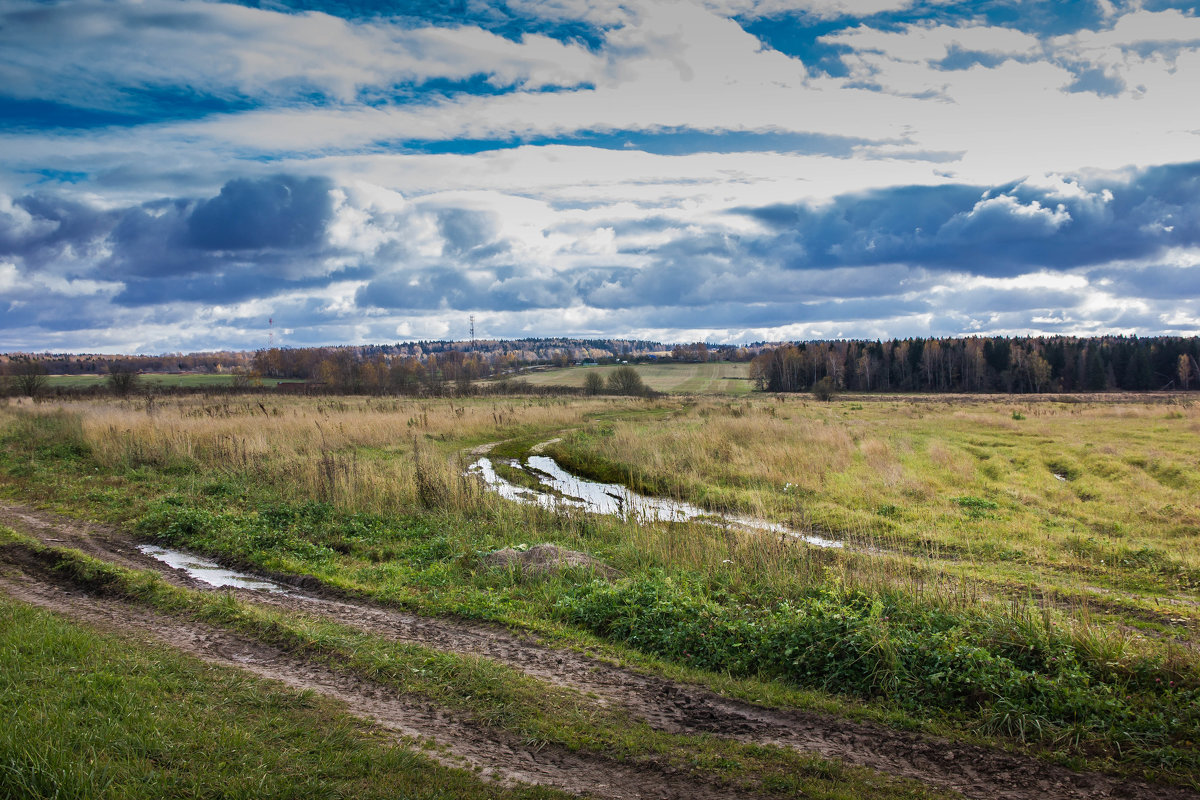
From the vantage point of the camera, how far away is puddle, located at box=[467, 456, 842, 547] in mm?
13898

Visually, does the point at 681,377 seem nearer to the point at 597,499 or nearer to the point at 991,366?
the point at 991,366

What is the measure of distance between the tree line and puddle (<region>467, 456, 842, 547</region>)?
87355mm

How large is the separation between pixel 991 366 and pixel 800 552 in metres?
123

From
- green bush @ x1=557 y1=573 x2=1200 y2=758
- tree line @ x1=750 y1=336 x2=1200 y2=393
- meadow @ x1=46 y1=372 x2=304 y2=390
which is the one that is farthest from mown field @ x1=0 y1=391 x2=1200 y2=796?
tree line @ x1=750 y1=336 x2=1200 y2=393

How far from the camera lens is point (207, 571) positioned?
1084 cm

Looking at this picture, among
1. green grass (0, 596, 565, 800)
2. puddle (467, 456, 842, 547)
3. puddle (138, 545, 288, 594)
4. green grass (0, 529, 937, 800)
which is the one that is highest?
green grass (0, 596, 565, 800)

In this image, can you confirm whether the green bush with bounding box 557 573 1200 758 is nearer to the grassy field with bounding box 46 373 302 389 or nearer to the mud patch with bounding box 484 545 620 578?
the mud patch with bounding box 484 545 620 578

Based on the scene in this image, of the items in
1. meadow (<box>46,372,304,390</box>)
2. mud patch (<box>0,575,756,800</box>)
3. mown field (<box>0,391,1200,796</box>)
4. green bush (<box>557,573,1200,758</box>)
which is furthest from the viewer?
meadow (<box>46,372,304,390</box>)

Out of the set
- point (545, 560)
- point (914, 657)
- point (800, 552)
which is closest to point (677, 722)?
point (914, 657)

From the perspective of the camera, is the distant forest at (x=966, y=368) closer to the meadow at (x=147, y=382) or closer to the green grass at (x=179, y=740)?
the meadow at (x=147, y=382)

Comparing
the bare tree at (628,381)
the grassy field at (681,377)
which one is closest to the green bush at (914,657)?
the bare tree at (628,381)

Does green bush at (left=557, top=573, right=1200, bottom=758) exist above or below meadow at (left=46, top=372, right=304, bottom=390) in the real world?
below

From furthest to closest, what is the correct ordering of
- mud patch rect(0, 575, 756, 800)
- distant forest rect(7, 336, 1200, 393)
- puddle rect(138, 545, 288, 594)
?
distant forest rect(7, 336, 1200, 393) → puddle rect(138, 545, 288, 594) → mud patch rect(0, 575, 756, 800)

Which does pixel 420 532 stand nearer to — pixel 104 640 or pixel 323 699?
pixel 104 640
